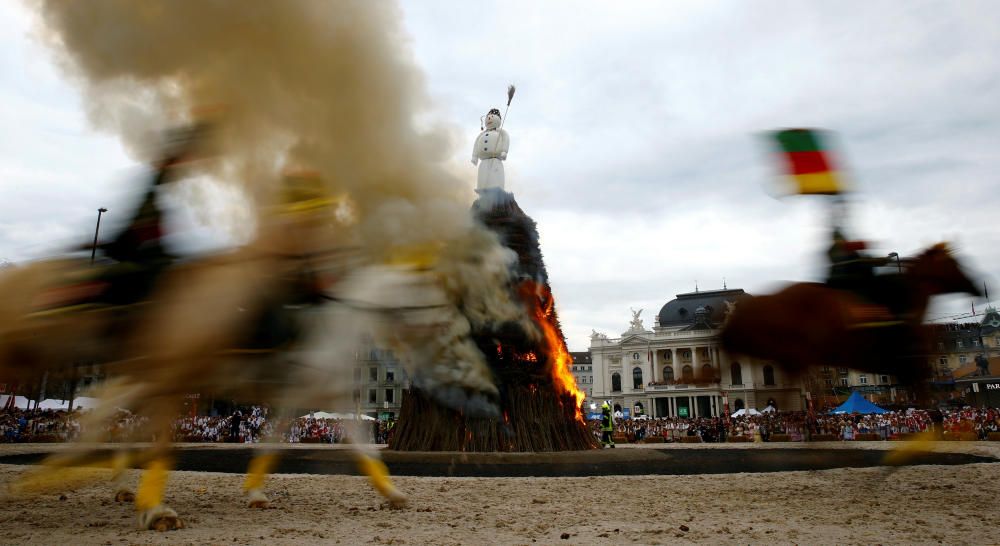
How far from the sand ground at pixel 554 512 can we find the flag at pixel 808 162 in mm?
3836

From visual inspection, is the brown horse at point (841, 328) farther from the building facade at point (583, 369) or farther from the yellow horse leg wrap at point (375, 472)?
the building facade at point (583, 369)

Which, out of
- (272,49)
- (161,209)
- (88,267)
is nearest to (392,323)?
(161,209)

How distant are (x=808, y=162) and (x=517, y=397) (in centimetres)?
1039

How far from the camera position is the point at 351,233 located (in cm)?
662

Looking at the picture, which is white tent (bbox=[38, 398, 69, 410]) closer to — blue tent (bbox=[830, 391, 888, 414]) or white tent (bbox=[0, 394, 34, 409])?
white tent (bbox=[0, 394, 34, 409])

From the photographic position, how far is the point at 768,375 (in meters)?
7.95

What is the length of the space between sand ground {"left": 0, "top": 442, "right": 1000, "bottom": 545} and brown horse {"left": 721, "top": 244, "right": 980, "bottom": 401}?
1759 millimetres

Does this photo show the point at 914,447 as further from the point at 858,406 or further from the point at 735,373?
the point at 858,406

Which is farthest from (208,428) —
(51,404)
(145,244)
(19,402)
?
(145,244)

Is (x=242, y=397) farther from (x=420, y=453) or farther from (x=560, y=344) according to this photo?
(x=560, y=344)

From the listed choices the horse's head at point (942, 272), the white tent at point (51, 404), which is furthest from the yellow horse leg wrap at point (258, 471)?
the white tent at point (51, 404)

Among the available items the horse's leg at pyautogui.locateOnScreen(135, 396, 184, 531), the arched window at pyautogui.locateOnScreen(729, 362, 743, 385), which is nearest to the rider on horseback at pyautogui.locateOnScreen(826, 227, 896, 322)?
the arched window at pyautogui.locateOnScreen(729, 362, 743, 385)

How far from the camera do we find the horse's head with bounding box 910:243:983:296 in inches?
304

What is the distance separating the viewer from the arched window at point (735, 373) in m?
7.88
